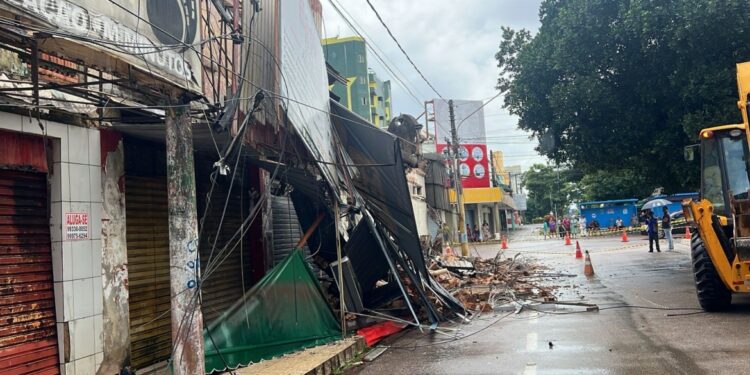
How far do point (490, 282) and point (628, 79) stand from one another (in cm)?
609

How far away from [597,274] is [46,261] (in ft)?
46.9

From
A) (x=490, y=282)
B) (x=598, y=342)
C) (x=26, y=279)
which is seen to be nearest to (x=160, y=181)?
(x=26, y=279)

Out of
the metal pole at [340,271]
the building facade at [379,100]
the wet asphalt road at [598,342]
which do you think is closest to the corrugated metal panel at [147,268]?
A: the metal pole at [340,271]

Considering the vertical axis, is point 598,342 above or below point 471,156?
below

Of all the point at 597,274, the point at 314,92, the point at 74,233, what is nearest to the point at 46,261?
the point at 74,233

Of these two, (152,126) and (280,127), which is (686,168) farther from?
(152,126)

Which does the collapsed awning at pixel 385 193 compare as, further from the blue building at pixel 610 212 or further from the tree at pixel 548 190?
the tree at pixel 548 190

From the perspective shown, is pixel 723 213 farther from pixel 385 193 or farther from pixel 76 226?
pixel 76 226

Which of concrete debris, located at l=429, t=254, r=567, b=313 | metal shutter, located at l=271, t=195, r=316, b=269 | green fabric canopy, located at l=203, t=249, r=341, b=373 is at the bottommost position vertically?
concrete debris, located at l=429, t=254, r=567, b=313

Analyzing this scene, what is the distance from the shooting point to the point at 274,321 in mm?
7496

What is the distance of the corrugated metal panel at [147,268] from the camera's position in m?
7.28

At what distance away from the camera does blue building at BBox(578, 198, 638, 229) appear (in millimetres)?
44219

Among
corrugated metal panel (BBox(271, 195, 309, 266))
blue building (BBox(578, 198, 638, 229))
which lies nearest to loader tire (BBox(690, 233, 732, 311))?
corrugated metal panel (BBox(271, 195, 309, 266))

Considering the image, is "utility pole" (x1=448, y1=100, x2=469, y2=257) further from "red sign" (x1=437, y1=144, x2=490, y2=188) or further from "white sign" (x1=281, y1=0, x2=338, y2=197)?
"red sign" (x1=437, y1=144, x2=490, y2=188)
